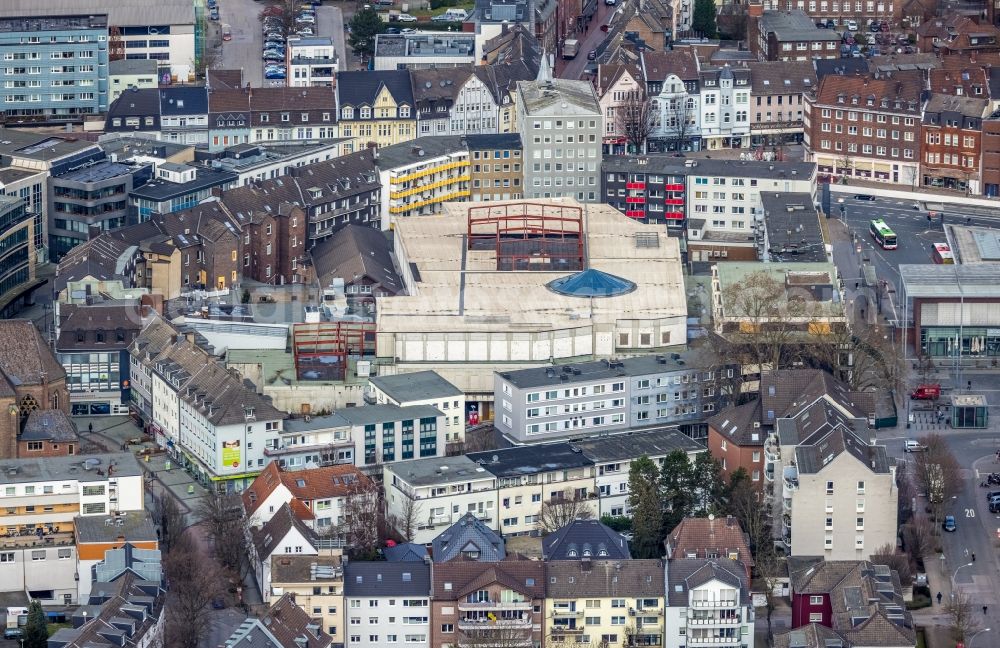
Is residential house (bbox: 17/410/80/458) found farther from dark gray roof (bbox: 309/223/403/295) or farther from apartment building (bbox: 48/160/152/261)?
apartment building (bbox: 48/160/152/261)

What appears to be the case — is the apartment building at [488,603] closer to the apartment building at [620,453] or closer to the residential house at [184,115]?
the apartment building at [620,453]

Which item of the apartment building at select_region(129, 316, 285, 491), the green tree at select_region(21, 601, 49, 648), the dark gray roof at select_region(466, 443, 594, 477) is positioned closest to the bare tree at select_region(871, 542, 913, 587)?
the dark gray roof at select_region(466, 443, 594, 477)

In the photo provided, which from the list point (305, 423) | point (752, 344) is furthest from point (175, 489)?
point (752, 344)

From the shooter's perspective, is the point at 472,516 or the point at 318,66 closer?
the point at 472,516

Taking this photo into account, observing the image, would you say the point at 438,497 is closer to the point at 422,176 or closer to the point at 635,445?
the point at 635,445

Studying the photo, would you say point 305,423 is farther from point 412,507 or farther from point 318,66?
point 318,66

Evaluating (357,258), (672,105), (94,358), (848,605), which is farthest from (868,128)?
(848,605)
